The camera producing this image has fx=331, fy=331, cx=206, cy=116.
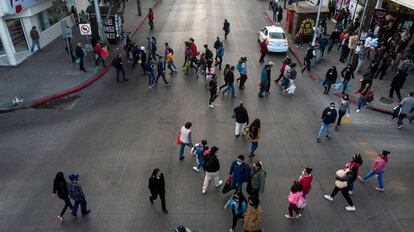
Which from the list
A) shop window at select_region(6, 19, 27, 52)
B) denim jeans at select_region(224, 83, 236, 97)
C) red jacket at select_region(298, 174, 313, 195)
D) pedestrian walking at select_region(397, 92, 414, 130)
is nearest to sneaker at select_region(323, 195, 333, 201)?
red jacket at select_region(298, 174, 313, 195)

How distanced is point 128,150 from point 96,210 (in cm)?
292

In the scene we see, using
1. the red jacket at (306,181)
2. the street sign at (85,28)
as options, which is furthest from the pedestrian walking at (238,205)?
the street sign at (85,28)

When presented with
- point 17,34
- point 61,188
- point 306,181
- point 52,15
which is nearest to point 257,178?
point 306,181

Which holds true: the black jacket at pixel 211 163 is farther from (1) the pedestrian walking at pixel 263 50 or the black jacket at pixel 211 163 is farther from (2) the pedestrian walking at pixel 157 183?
(1) the pedestrian walking at pixel 263 50

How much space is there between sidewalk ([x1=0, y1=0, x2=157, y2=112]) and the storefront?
68 cm

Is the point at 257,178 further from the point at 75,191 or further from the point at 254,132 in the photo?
the point at 75,191

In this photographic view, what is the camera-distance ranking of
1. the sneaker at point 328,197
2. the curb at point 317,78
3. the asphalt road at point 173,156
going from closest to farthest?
the asphalt road at point 173,156 → the sneaker at point 328,197 → the curb at point 317,78

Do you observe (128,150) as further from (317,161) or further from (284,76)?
(284,76)

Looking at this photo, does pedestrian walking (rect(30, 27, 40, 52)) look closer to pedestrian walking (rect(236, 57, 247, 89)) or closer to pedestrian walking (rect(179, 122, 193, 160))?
pedestrian walking (rect(236, 57, 247, 89))

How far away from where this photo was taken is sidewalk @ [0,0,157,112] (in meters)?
15.3

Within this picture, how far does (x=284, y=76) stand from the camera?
51.9 ft

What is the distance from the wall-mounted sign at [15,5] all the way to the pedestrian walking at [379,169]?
1835cm

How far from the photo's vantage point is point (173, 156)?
11297 mm

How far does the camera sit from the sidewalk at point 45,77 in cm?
1534
